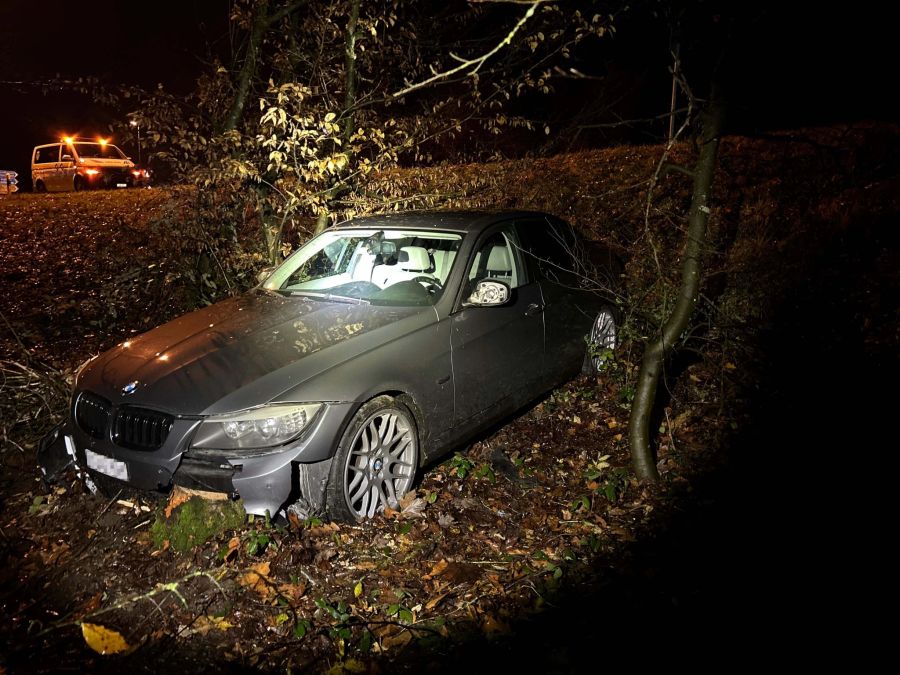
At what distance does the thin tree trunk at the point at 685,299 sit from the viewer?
3201 millimetres

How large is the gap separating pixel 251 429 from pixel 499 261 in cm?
240

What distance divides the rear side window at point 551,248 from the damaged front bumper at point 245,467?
226cm

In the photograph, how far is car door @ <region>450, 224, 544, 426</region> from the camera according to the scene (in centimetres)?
373

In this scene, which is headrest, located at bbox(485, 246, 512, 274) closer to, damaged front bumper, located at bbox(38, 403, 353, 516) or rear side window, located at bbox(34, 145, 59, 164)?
damaged front bumper, located at bbox(38, 403, 353, 516)

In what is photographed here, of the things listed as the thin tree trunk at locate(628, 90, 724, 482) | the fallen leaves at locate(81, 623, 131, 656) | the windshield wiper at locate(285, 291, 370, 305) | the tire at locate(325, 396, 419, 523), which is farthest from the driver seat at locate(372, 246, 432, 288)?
the fallen leaves at locate(81, 623, 131, 656)

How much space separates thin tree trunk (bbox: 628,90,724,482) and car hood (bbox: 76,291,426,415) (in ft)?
4.70

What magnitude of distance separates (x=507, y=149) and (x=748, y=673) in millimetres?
14021

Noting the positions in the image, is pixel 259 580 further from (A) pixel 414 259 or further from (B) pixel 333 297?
(A) pixel 414 259

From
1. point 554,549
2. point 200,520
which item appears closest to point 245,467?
point 200,520

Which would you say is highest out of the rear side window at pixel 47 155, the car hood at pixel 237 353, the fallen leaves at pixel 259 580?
the rear side window at pixel 47 155

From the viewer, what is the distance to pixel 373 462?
322 centimetres

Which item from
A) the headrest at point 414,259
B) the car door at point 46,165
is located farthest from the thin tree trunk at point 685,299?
the car door at point 46,165

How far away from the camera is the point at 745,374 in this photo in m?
4.84

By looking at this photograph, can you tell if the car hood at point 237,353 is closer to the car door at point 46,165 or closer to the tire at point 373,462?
the tire at point 373,462
